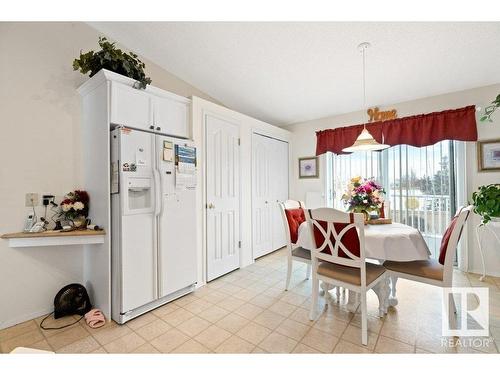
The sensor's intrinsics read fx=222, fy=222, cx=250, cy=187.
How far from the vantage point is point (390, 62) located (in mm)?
2422

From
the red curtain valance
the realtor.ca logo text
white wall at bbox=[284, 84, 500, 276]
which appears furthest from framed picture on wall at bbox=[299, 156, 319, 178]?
the realtor.ca logo text

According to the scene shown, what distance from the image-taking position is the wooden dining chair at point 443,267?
1.64 metres

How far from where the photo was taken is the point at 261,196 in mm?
3699

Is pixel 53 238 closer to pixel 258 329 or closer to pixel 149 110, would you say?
pixel 149 110

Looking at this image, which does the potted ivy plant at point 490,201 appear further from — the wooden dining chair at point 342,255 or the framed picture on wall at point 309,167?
the framed picture on wall at point 309,167

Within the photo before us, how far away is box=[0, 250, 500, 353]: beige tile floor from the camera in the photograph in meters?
1.61

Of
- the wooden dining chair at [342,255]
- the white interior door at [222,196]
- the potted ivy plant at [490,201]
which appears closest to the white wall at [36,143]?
the white interior door at [222,196]

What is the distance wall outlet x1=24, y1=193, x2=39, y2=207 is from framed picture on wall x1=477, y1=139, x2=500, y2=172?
4.93 m

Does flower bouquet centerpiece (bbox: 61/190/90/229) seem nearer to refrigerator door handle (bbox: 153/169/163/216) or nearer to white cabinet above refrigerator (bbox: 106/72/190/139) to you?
refrigerator door handle (bbox: 153/169/163/216)

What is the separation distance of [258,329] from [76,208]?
1.92m

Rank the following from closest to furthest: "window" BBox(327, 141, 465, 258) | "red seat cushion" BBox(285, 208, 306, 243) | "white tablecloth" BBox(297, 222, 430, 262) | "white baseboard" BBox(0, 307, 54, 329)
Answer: "white tablecloth" BBox(297, 222, 430, 262)
"white baseboard" BBox(0, 307, 54, 329)
"red seat cushion" BBox(285, 208, 306, 243)
"window" BBox(327, 141, 465, 258)

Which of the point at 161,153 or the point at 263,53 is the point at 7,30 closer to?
the point at 161,153
